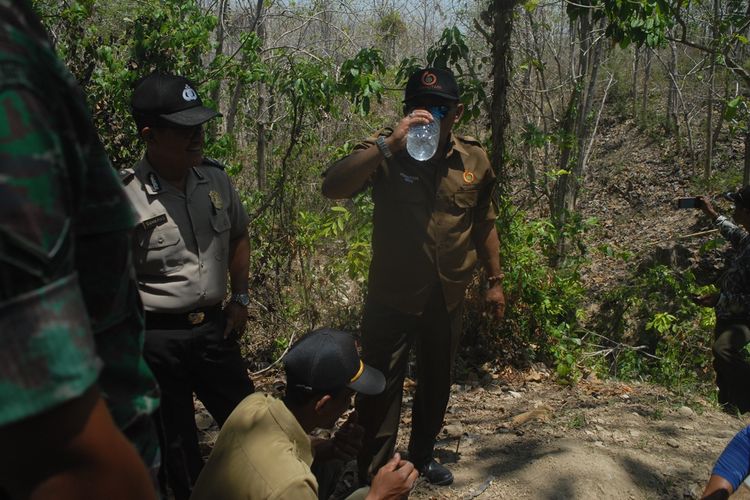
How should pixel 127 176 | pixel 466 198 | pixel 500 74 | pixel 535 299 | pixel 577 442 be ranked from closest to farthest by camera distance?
pixel 127 176 → pixel 466 198 → pixel 577 442 → pixel 500 74 → pixel 535 299

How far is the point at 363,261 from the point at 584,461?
1.97 metres

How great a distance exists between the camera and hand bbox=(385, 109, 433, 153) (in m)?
3.03

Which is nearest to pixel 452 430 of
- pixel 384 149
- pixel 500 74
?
pixel 384 149

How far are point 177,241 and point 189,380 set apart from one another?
590 mm

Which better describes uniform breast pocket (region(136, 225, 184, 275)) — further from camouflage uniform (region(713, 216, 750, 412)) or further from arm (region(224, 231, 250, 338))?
camouflage uniform (region(713, 216, 750, 412))

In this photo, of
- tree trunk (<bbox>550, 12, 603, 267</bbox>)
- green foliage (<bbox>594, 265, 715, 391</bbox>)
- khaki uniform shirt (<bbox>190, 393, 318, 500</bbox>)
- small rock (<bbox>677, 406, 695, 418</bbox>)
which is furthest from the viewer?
tree trunk (<bbox>550, 12, 603, 267</bbox>)

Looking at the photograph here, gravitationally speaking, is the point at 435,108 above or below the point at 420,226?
above

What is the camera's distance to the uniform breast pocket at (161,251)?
2.70 meters

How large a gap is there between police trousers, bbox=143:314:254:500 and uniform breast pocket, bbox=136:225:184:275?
9.3 inches

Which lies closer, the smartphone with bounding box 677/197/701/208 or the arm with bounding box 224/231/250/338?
the arm with bounding box 224/231/250/338

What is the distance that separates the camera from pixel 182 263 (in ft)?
9.09

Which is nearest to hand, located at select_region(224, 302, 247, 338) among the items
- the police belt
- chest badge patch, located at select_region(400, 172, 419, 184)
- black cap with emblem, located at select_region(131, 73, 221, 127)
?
the police belt

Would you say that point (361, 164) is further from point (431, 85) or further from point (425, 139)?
point (431, 85)

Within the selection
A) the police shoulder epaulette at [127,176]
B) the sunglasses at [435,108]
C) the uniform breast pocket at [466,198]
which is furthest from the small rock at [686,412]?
the police shoulder epaulette at [127,176]
